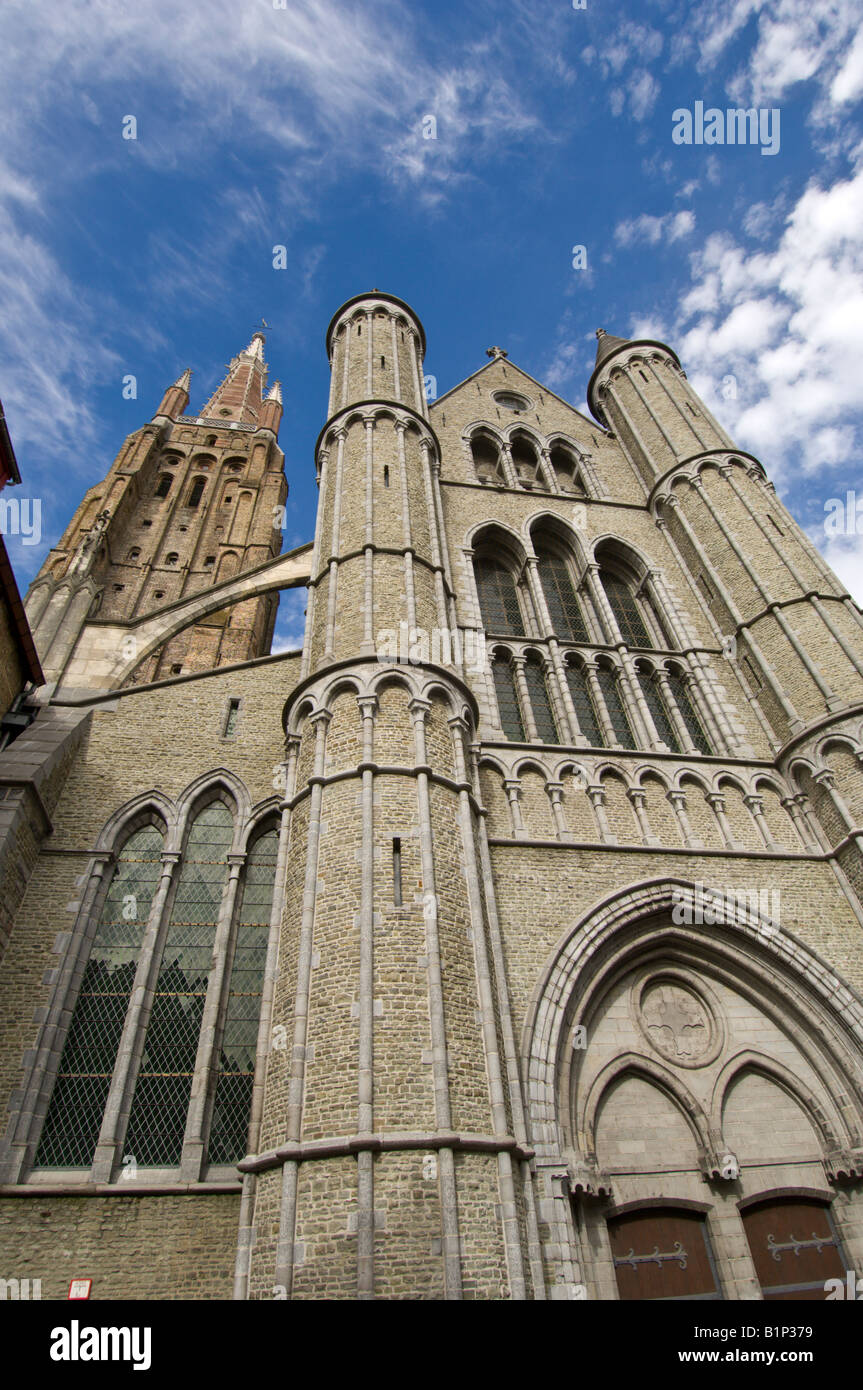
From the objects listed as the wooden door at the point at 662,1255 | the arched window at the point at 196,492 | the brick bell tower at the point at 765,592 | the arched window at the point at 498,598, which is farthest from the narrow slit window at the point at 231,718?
the arched window at the point at 196,492

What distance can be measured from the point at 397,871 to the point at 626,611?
31.8ft

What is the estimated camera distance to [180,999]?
8.90 meters

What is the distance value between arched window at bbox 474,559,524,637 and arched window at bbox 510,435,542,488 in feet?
13.0

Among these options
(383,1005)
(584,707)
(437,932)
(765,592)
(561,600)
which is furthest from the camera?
(561,600)

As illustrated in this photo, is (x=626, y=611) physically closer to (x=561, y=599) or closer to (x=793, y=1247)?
(x=561, y=599)

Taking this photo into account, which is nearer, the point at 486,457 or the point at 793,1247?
the point at 793,1247

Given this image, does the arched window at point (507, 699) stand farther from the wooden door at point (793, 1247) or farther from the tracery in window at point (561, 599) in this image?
the wooden door at point (793, 1247)

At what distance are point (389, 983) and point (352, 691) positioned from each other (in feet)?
12.8

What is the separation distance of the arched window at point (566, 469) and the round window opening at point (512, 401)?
193 cm

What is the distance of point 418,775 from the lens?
29.4ft

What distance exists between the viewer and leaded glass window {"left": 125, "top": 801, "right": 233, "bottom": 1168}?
7.98m

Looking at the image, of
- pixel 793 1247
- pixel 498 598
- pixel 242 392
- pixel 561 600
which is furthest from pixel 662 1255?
pixel 242 392
